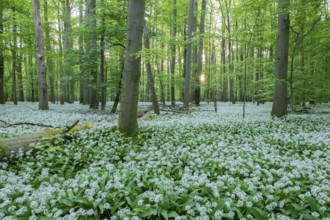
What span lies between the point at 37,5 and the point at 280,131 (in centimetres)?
1543

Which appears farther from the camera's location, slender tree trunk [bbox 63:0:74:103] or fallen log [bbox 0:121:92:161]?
slender tree trunk [bbox 63:0:74:103]

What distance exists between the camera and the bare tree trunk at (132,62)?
6.27m

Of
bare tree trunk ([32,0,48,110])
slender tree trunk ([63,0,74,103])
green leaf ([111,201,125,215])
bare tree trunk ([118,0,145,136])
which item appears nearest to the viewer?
green leaf ([111,201,125,215])

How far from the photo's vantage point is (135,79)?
21.1 ft

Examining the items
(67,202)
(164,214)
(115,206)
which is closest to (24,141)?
(67,202)

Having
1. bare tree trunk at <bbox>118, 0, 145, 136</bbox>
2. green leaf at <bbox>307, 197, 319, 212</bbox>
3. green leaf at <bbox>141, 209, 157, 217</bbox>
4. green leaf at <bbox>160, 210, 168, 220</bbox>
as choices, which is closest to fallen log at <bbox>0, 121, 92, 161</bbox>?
bare tree trunk at <bbox>118, 0, 145, 136</bbox>

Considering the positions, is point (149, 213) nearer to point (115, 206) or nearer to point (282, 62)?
point (115, 206)

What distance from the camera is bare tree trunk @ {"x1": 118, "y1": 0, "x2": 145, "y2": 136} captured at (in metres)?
6.27

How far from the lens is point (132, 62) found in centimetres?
635

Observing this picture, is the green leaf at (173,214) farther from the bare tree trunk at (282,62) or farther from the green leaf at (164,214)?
the bare tree trunk at (282,62)

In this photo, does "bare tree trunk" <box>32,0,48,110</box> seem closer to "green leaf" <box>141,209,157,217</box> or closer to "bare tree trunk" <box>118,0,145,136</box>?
"bare tree trunk" <box>118,0,145,136</box>

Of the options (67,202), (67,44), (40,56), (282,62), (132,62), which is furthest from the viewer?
(67,44)

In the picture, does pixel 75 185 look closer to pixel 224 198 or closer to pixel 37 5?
pixel 224 198

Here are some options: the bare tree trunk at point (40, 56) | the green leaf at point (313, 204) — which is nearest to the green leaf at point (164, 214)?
the green leaf at point (313, 204)
